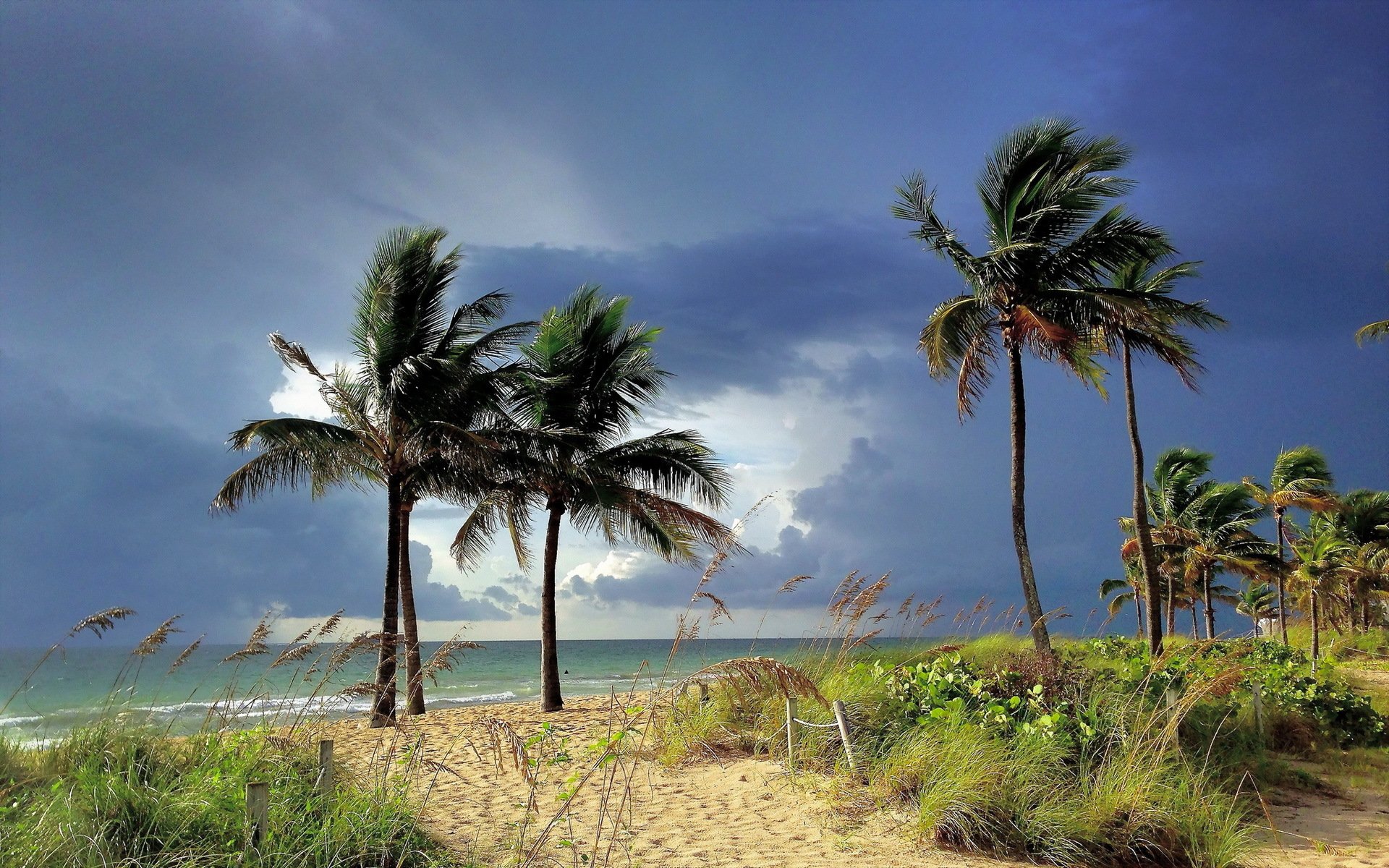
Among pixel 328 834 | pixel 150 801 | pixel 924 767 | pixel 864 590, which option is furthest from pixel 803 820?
pixel 150 801

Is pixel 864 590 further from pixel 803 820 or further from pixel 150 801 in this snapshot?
pixel 150 801

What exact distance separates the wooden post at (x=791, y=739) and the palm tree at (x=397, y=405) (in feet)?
26.0

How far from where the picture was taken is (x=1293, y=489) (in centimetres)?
2539

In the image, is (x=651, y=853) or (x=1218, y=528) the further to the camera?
(x=1218, y=528)

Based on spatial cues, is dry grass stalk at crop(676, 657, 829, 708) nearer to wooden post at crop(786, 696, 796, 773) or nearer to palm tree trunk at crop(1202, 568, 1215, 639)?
wooden post at crop(786, 696, 796, 773)

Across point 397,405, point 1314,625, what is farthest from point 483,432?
point 1314,625

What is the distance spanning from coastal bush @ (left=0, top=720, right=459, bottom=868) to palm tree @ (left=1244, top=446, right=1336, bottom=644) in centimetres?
2755

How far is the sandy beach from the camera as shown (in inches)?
221

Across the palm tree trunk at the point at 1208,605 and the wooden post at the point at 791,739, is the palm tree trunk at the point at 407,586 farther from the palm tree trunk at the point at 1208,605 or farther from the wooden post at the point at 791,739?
the palm tree trunk at the point at 1208,605

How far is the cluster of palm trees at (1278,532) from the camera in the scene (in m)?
25.4

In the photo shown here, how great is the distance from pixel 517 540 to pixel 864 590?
11.8 metres

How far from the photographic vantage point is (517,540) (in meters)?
18.9

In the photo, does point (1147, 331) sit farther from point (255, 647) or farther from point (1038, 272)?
point (255, 647)

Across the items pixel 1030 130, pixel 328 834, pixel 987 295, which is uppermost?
pixel 1030 130
